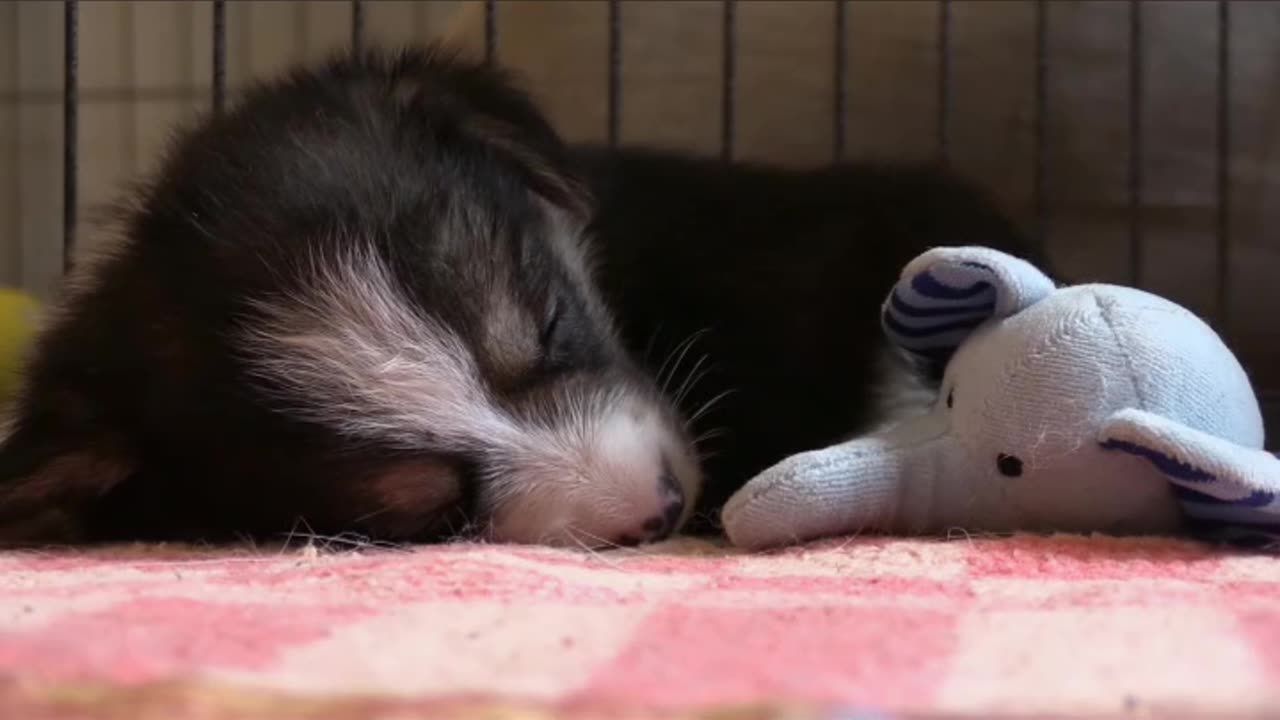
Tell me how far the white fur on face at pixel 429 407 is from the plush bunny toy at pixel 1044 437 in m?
0.12

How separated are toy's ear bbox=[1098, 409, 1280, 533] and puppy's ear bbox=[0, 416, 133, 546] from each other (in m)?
A: 0.93

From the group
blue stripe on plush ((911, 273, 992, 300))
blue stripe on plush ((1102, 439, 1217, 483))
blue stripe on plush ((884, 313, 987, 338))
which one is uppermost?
blue stripe on plush ((911, 273, 992, 300))

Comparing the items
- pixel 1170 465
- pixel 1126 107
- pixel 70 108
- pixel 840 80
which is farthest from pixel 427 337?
pixel 1126 107

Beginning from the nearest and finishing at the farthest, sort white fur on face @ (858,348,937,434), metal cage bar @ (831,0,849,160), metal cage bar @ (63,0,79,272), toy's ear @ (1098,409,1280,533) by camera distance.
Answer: toy's ear @ (1098,409,1280,533) < white fur on face @ (858,348,937,434) < metal cage bar @ (63,0,79,272) < metal cage bar @ (831,0,849,160)

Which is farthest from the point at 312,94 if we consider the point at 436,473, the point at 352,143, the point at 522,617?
the point at 522,617

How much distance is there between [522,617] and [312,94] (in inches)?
35.3

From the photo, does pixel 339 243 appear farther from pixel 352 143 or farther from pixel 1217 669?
pixel 1217 669

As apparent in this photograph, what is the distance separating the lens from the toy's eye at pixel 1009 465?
119 centimetres

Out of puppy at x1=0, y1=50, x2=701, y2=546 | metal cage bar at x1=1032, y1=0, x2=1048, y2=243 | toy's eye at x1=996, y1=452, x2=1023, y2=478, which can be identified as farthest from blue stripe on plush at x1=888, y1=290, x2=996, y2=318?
metal cage bar at x1=1032, y1=0, x2=1048, y2=243

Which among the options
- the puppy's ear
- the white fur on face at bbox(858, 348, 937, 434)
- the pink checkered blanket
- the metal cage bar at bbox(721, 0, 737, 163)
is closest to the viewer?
the pink checkered blanket

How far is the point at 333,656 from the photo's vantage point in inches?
28.7

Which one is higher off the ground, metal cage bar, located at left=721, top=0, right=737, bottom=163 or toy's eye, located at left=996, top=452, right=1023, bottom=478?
metal cage bar, located at left=721, top=0, right=737, bottom=163

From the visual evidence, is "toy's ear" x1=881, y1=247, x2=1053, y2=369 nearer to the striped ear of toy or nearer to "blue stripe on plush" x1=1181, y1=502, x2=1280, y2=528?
the striped ear of toy

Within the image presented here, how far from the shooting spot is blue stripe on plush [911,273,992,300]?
1272 mm
